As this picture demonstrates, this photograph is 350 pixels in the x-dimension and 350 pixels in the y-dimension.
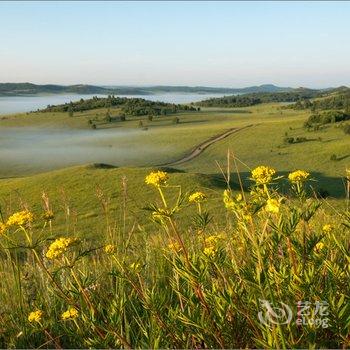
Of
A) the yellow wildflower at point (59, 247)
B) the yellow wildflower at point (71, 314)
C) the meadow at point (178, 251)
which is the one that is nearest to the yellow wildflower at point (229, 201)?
the meadow at point (178, 251)

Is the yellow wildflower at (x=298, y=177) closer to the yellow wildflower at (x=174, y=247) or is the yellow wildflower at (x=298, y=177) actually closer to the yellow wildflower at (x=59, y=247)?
the yellow wildflower at (x=174, y=247)

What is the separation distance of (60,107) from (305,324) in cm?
14502

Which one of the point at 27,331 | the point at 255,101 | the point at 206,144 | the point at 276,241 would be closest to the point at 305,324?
the point at 276,241

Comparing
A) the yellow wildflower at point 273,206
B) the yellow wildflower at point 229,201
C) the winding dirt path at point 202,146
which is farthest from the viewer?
the winding dirt path at point 202,146

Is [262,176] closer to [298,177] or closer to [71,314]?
[298,177]

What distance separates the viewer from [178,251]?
9.34ft

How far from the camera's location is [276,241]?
2158mm

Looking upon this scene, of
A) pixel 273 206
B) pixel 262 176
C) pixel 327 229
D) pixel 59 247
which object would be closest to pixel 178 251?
pixel 59 247

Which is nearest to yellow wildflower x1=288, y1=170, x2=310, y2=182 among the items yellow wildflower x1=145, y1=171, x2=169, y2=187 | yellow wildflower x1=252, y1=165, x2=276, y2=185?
yellow wildflower x1=252, y1=165, x2=276, y2=185

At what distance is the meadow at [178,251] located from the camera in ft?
7.00

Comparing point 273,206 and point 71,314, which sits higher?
point 273,206

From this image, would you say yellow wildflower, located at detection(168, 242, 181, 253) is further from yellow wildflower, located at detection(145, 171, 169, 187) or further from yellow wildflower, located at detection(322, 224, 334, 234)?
yellow wildflower, located at detection(322, 224, 334, 234)

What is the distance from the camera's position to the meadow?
2.13 meters

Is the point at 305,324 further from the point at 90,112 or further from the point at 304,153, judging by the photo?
the point at 90,112
